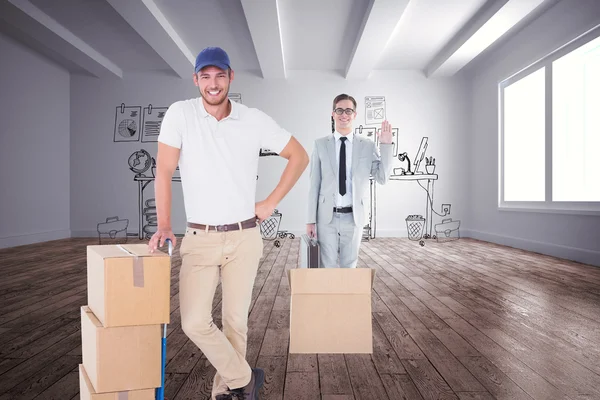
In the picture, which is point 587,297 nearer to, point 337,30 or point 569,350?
point 569,350

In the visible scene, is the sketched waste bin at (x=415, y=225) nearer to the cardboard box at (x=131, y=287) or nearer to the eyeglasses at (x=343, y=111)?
the eyeglasses at (x=343, y=111)

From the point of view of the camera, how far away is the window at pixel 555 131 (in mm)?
5953

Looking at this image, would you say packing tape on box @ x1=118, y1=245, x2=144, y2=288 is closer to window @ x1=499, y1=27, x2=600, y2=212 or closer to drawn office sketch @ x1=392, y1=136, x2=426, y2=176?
window @ x1=499, y1=27, x2=600, y2=212

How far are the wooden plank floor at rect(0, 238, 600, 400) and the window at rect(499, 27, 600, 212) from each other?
5.36ft

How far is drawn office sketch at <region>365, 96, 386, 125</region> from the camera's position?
32.2 feet

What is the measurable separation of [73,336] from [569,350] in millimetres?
2984

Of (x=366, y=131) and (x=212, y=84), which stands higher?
(x=366, y=131)

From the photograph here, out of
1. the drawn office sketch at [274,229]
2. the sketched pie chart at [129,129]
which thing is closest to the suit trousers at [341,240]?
the drawn office sketch at [274,229]

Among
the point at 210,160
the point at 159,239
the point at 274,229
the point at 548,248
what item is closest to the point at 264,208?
the point at 210,160

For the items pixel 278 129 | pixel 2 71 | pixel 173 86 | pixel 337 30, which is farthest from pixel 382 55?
pixel 278 129

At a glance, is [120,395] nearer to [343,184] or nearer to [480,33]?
[343,184]

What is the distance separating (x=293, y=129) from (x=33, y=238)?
5539 mm

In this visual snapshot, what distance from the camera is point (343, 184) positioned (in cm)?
305

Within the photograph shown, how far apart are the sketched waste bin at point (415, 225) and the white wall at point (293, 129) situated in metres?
0.14
